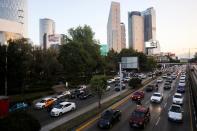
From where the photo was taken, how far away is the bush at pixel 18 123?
1758 centimetres

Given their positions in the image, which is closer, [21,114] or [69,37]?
[21,114]

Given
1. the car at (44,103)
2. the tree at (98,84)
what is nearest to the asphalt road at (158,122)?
the tree at (98,84)

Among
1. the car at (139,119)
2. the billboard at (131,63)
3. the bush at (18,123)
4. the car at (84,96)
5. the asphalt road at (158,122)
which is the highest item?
the billboard at (131,63)

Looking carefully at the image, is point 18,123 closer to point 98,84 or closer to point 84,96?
point 98,84

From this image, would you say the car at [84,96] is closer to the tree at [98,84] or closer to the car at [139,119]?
the tree at [98,84]

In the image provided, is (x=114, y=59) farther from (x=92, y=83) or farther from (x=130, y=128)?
(x=130, y=128)

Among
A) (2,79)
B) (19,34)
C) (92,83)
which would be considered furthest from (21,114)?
(19,34)

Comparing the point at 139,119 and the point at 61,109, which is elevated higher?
the point at 139,119

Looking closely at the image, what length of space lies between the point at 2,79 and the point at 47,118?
1784cm

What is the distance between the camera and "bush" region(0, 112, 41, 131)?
57.7 feet

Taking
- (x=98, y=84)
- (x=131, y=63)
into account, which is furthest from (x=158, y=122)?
(x=131, y=63)

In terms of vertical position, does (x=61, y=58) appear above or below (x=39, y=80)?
above

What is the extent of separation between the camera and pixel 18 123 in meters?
18.1

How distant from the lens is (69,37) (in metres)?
74.5
